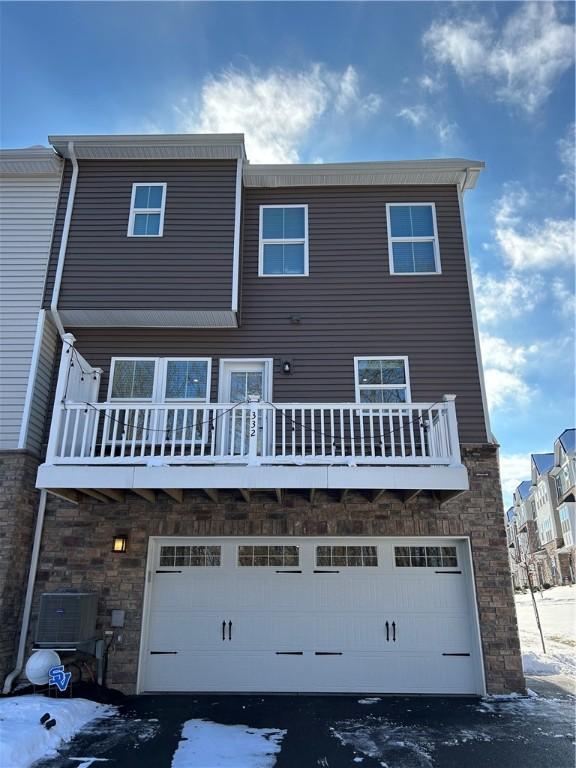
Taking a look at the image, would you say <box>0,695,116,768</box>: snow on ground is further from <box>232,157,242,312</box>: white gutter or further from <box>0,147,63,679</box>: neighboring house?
<box>232,157,242,312</box>: white gutter

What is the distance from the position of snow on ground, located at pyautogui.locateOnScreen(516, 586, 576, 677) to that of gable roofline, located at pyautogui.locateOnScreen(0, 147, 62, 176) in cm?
1198

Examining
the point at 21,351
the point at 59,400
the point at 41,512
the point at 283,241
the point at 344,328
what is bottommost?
the point at 41,512

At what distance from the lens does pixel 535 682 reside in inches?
286

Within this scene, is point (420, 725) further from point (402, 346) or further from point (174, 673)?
point (402, 346)

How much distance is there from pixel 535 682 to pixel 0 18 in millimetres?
14139

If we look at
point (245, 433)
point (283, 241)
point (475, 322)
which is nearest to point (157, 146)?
point (283, 241)

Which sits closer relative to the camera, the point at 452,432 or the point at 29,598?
the point at 452,432

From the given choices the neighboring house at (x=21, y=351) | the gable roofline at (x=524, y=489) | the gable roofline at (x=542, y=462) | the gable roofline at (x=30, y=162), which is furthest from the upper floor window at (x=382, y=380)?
the gable roofline at (x=524, y=489)

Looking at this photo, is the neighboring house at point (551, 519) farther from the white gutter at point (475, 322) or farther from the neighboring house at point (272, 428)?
the neighboring house at point (272, 428)

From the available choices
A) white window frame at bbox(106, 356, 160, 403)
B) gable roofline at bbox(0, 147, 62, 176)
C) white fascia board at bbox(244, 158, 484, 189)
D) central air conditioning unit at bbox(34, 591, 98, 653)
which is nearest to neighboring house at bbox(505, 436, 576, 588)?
white fascia board at bbox(244, 158, 484, 189)

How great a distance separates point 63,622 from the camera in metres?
6.21

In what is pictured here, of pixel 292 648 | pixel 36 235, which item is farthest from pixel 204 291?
pixel 292 648

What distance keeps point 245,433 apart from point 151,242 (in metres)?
3.90

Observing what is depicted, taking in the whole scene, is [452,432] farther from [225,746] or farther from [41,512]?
[41,512]
